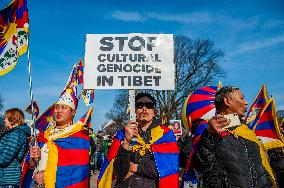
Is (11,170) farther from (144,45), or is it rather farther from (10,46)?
(144,45)

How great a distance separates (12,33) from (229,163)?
374 centimetres

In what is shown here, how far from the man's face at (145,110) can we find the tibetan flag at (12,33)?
2.05 metres

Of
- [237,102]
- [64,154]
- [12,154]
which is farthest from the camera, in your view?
[12,154]

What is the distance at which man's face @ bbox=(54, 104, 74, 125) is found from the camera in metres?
4.68

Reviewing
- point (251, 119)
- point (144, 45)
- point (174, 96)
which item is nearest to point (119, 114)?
point (174, 96)

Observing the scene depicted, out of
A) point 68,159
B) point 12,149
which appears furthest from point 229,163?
point 12,149

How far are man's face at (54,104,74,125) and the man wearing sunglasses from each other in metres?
1.01

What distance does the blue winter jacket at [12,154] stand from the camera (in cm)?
493

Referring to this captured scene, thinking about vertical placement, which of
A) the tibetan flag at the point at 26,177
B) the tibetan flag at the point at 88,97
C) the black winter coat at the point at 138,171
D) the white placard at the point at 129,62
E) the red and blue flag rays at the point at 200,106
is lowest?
the tibetan flag at the point at 26,177

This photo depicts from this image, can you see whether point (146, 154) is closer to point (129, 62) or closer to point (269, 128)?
point (129, 62)

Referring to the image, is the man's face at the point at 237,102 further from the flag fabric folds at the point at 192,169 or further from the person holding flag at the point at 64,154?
the person holding flag at the point at 64,154

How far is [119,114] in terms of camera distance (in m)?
45.5

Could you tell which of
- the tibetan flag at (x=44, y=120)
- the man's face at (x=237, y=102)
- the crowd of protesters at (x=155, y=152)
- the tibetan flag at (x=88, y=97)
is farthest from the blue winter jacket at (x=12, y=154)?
the tibetan flag at (x=88, y=97)

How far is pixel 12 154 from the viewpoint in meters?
4.95
